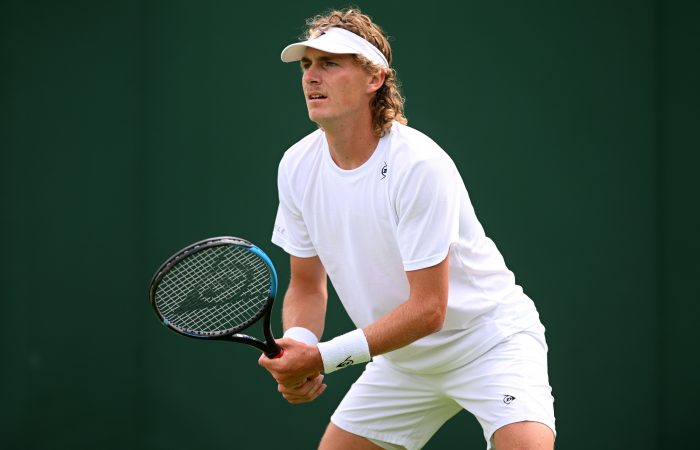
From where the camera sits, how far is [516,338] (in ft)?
11.1

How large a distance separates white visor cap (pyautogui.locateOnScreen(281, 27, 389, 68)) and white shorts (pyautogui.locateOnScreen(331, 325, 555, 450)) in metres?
0.96

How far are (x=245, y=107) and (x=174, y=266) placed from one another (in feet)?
6.48

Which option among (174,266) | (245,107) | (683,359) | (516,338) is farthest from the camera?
(245,107)

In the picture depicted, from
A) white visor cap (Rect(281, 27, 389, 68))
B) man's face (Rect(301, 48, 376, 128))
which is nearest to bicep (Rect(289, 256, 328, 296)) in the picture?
man's face (Rect(301, 48, 376, 128))

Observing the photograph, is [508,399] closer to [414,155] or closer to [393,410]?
[393,410]

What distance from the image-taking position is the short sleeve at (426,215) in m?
3.09

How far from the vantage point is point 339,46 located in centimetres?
326

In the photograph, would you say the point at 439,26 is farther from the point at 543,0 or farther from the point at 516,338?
the point at 516,338

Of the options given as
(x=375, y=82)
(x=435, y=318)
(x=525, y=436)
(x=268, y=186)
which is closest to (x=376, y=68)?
(x=375, y=82)

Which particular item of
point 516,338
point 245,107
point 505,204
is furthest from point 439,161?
point 245,107

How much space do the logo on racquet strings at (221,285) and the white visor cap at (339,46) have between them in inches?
26.1

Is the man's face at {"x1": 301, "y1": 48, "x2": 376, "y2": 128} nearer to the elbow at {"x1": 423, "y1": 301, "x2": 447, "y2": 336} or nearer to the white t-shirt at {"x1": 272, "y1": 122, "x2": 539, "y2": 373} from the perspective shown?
the white t-shirt at {"x1": 272, "y1": 122, "x2": 539, "y2": 373}

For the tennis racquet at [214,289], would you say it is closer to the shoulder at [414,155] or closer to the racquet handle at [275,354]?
the racquet handle at [275,354]

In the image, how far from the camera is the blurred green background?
462cm
